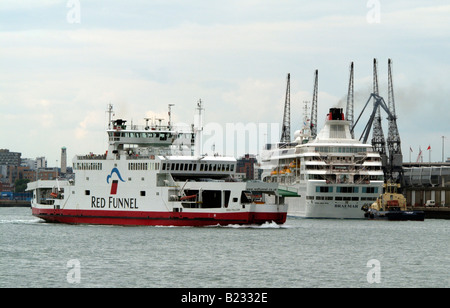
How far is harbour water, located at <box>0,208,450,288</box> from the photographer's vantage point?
40938 millimetres

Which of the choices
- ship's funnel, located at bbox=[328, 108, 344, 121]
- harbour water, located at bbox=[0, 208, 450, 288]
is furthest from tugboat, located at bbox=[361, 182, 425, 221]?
harbour water, located at bbox=[0, 208, 450, 288]

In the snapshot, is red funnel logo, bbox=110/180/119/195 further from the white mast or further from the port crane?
the port crane

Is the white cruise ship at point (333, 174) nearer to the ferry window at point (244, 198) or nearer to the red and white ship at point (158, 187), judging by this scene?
the red and white ship at point (158, 187)

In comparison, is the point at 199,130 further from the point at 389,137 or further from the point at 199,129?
the point at 389,137

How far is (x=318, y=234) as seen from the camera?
70.1 metres

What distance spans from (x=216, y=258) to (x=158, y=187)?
66.3 ft

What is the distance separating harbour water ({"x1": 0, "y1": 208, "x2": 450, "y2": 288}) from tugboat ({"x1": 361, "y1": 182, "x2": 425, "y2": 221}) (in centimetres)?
3411

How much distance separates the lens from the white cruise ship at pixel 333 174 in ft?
349

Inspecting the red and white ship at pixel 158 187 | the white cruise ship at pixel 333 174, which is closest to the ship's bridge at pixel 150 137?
the red and white ship at pixel 158 187

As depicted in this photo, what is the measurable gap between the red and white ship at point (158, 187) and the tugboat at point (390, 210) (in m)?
35.5

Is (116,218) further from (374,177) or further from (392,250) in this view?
(374,177)
